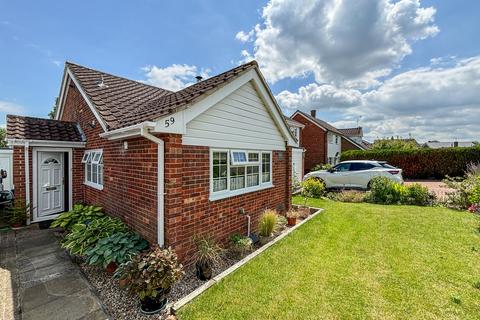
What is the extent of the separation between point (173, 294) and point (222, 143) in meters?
3.29

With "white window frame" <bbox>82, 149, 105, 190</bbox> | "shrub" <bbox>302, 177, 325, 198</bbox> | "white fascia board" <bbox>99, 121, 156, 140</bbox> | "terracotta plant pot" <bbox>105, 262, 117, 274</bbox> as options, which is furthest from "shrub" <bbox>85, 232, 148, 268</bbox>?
"shrub" <bbox>302, 177, 325, 198</bbox>

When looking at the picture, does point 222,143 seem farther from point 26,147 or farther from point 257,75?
point 26,147

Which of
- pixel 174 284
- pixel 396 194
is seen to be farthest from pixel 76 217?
pixel 396 194

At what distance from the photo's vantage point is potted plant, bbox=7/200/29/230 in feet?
23.0

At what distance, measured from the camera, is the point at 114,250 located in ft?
14.2

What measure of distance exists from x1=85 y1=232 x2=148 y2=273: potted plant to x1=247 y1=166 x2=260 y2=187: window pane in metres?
3.20

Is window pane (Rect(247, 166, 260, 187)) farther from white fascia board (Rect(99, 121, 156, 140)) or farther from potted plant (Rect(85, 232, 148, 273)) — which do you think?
white fascia board (Rect(99, 121, 156, 140))

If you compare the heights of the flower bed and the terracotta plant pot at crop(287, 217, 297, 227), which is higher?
the terracotta plant pot at crop(287, 217, 297, 227)

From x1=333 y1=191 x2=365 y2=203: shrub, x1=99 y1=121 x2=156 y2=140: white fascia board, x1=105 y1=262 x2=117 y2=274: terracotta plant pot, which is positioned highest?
x1=99 y1=121 x2=156 y2=140: white fascia board

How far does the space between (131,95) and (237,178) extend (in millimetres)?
5761

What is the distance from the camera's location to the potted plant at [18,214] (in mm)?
7004

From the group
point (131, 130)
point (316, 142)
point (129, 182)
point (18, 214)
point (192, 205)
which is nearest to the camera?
point (131, 130)

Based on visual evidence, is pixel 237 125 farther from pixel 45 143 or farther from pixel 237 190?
pixel 45 143

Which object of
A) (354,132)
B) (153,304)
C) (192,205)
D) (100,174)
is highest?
(354,132)
